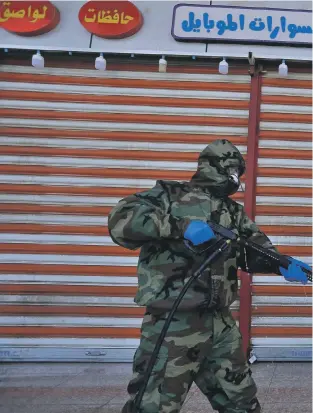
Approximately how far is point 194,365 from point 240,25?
3890 millimetres

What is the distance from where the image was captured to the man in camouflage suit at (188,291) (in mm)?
2875

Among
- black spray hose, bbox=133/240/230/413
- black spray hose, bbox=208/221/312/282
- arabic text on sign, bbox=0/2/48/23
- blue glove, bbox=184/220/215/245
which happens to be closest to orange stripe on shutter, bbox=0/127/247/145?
arabic text on sign, bbox=0/2/48/23

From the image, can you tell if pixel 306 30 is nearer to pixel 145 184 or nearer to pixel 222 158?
pixel 145 184

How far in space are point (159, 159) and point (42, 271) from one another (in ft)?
5.50


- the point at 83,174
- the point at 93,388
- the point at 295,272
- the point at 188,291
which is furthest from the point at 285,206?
the point at 188,291

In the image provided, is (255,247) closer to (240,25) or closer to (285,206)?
(285,206)

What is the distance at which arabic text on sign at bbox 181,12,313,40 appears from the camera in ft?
18.3

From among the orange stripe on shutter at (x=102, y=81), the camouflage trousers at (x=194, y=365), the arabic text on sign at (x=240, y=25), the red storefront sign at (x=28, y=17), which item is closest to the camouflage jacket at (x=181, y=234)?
the camouflage trousers at (x=194, y=365)

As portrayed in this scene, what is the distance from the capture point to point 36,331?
5535 mm

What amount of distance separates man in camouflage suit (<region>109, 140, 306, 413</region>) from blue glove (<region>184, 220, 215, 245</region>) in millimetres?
47

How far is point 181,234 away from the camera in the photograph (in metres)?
2.80

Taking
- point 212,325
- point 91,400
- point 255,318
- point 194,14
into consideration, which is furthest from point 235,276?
point 194,14

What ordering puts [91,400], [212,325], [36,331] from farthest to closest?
[36,331] → [91,400] → [212,325]

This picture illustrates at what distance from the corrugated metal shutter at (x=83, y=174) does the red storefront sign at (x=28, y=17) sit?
0.42m
